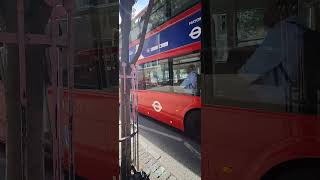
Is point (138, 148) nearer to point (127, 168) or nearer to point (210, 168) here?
point (127, 168)

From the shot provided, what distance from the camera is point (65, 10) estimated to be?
5.79ft

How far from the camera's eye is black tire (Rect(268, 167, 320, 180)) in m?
2.61

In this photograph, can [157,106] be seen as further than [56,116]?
Yes

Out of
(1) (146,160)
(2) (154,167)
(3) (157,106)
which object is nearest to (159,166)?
(2) (154,167)

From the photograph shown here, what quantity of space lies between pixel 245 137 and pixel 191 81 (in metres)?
2.34

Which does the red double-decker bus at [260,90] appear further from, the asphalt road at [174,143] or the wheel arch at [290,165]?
the asphalt road at [174,143]

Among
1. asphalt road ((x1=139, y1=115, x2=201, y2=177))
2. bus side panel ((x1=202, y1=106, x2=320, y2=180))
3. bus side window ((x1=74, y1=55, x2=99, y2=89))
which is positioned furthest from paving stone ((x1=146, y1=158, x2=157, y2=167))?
bus side window ((x1=74, y1=55, x2=99, y2=89))

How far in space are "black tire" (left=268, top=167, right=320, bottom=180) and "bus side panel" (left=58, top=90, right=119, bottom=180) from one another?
1.42 meters

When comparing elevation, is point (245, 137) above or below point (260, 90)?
below

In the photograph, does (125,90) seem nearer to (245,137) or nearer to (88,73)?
(88,73)

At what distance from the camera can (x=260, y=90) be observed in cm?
274

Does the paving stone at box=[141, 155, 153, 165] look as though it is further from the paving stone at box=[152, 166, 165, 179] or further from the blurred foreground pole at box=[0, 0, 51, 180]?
the blurred foreground pole at box=[0, 0, 51, 180]

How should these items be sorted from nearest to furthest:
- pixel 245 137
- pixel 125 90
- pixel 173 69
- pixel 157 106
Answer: pixel 245 137 < pixel 125 90 < pixel 173 69 < pixel 157 106

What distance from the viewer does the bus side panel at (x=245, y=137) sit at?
2.55 metres
